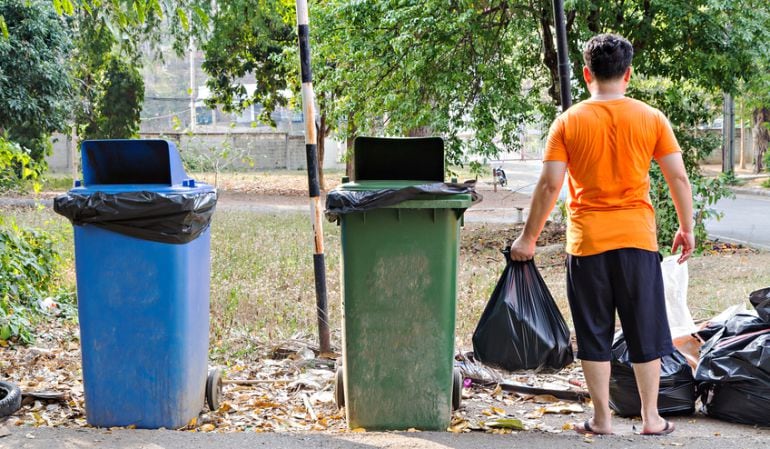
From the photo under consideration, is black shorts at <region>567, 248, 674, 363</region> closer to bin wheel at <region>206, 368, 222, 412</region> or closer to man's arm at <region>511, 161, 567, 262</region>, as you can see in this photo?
man's arm at <region>511, 161, 567, 262</region>

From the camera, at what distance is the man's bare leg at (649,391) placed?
→ 12.8 ft

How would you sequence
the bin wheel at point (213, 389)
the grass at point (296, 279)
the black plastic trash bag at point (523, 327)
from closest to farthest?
the black plastic trash bag at point (523, 327) → the bin wheel at point (213, 389) → the grass at point (296, 279)

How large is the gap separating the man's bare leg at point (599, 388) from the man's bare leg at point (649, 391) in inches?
5.7

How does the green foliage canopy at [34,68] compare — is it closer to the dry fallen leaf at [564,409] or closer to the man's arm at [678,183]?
the dry fallen leaf at [564,409]

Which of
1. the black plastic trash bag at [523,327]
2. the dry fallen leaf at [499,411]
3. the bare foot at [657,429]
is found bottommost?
the dry fallen leaf at [499,411]

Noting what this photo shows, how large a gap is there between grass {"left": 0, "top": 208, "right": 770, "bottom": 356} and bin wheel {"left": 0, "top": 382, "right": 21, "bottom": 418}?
162cm

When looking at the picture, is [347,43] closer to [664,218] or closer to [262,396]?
[664,218]

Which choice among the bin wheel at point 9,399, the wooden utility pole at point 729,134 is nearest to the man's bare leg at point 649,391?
the bin wheel at point 9,399

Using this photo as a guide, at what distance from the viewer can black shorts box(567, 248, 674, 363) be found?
12.4 ft

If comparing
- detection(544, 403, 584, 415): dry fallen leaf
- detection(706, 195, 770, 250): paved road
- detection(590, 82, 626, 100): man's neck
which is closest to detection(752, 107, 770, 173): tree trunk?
detection(706, 195, 770, 250): paved road

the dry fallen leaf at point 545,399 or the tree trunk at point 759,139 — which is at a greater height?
the tree trunk at point 759,139

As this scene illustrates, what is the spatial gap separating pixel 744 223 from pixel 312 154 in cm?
1279

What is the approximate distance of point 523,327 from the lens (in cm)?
418

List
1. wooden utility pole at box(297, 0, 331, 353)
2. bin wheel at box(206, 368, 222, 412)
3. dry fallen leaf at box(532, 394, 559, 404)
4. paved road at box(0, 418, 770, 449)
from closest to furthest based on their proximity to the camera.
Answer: paved road at box(0, 418, 770, 449)
bin wheel at box(206, 368, 222, 412)
dry fallen leaf at box(532, 394, 559, 404)
wooden utility pole at box(297, 0, 331, 353)
